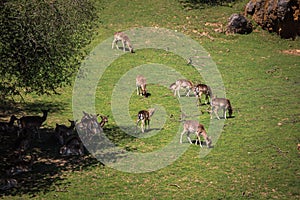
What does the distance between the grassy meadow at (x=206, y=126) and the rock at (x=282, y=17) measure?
0.69m

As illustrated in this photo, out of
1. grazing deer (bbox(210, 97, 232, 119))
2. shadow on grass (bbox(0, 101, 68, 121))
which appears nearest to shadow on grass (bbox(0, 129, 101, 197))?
shadow on grass (bbox(0, 101, 68, 121))

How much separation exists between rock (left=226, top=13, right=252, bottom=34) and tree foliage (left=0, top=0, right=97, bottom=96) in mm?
18338

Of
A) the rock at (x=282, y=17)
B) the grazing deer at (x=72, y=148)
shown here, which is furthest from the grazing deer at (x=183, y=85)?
the rock at (x=282, y=17)

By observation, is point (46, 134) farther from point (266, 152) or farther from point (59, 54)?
point (266, 152)

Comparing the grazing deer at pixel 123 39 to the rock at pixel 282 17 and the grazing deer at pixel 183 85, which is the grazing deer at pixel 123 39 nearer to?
the grazing deer at pixel 183 85

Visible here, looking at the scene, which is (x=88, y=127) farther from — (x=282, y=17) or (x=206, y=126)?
(x=282, y=17)

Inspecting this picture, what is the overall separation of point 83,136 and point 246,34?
19.6m

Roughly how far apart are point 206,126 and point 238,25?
15815mm

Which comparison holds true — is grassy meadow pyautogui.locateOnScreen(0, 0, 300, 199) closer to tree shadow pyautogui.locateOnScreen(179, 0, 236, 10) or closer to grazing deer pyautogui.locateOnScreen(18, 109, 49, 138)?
grazing deer pyautogui.locateOnScreen(18, 109, 49, 138)

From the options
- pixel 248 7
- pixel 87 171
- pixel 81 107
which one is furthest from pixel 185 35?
pixel 87 171

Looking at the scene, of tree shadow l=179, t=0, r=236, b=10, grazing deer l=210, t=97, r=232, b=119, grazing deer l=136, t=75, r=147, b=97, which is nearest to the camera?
grazing deer l=210, t=97, r=232, b=119

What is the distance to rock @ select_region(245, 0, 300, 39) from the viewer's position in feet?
119

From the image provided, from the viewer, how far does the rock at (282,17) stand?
3631 cm

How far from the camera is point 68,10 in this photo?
77.0ft
